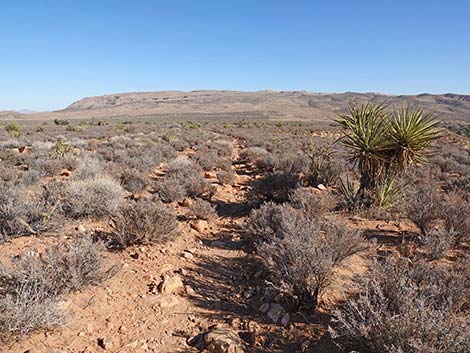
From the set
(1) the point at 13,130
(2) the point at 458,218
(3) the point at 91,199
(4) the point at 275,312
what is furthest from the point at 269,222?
(1) the point at 13,130

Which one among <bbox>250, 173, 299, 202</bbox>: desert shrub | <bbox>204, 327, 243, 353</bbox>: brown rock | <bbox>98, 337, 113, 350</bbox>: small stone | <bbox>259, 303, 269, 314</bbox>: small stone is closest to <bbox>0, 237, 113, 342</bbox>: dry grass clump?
<bbox>98, 337, 113, 350</bbox>: small stone

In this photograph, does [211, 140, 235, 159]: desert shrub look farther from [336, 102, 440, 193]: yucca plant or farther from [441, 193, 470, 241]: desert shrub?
[441, 193, 470, 241]: desert shrub

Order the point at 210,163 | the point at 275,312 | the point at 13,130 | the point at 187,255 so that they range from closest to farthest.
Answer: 1. the point at 275,312
2. the point at 187,255
3. the point at 210,163
4. the point at 13,130

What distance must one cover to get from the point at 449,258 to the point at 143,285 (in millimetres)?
4289

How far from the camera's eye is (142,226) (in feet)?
16.8

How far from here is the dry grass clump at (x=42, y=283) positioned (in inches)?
118

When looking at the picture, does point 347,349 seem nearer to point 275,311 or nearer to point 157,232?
point 275,311

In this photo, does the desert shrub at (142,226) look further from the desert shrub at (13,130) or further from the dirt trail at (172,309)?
the desert shrub at (13,130)

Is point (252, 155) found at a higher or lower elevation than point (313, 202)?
higher

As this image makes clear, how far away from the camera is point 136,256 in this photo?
4.84 meters

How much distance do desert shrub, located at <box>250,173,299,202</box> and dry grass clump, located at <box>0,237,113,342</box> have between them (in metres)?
4.57

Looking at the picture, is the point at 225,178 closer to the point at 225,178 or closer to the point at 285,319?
the point at 225,178

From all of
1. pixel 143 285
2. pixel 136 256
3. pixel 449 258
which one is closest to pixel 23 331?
pixel 143 285

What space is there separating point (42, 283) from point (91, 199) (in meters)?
3.07
